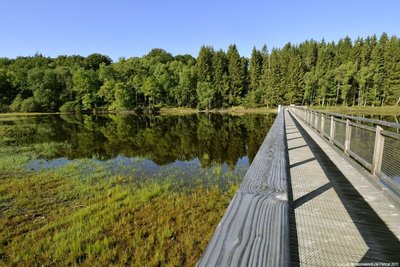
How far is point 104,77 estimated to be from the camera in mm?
76125

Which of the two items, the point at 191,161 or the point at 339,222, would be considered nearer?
the point at 339,222

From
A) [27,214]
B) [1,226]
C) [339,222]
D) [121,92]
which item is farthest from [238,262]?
[121,92]

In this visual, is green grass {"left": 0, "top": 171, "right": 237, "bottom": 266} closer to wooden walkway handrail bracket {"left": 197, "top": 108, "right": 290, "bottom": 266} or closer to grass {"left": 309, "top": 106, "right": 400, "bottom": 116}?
wooden walkway handrail bracket {"left": 197, "top": 108, "right": 290, "bottom": 266}

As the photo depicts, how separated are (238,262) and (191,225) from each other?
20.4ft

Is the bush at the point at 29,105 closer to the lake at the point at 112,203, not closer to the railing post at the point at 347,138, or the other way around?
the lake at the point at 112,203

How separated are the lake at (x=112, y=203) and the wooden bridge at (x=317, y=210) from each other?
9.57 feet

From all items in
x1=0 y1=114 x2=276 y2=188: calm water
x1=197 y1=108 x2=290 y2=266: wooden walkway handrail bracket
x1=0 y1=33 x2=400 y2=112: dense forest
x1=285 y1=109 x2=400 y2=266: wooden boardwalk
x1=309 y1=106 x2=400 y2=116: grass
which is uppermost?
x1=0 y1=33 x2=400 y2=112: dense forest

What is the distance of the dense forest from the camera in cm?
6444

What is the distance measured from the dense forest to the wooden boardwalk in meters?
64.8

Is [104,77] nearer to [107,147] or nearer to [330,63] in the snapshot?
[107,147]

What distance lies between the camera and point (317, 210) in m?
3.76

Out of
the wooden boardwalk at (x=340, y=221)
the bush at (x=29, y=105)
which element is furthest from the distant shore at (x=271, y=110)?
the wooden boardwalk at (x=340, y=221)

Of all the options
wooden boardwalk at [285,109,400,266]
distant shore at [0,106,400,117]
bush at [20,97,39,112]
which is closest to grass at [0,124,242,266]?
wooden boardwalk at [285,109,400,266]

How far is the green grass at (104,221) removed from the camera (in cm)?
534
